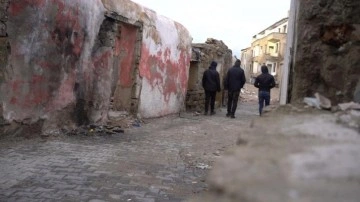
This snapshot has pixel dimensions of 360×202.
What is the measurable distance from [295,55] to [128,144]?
3.58m

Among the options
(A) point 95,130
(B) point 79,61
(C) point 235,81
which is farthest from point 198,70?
(B) point 79,61

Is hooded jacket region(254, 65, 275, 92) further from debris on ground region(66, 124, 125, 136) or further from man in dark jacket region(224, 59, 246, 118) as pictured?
debris on ground region(66, 124, 125, 136)

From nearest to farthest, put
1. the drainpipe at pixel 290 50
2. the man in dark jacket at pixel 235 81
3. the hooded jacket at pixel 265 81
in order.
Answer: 1. the drainpipe at pixel 290 50
2. the hooded jacket at pixel 265 81
3. the man in dark jacket at pixel 235 81

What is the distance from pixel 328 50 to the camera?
9.41 ft

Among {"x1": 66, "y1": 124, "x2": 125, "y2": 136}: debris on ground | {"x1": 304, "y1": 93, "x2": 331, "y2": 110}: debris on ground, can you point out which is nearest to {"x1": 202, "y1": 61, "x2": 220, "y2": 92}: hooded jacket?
{"x1": 66, "y1": 124, "x2": 125, "y2": 136}: debris on ground

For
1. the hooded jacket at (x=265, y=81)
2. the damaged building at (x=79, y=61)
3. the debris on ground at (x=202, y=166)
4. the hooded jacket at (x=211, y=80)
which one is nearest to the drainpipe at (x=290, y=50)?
the debris on ground at (x=202, y=166)

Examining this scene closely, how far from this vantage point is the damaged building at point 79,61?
5.27 meters

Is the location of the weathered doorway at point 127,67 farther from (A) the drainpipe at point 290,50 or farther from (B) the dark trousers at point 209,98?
(A) the drainpipe at point 290,50

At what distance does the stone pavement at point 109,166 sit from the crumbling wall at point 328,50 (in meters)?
1.56

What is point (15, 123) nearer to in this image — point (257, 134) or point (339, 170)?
point (257, 134)

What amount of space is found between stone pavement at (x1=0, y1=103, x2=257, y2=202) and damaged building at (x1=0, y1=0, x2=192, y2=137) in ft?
1.75

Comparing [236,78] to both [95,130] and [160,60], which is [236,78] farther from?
[95,130]

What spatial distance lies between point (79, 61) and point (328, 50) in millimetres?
4560

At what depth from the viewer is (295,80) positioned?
299 centimetres
